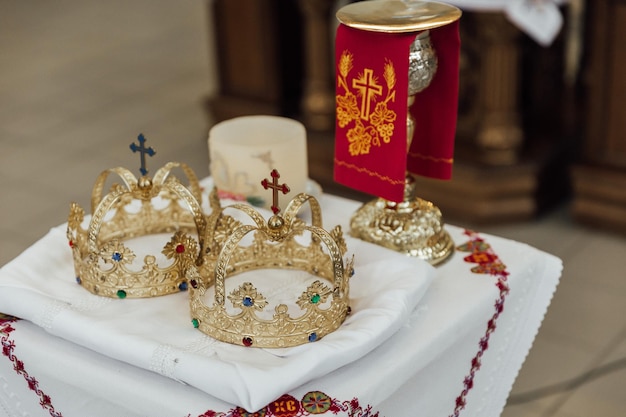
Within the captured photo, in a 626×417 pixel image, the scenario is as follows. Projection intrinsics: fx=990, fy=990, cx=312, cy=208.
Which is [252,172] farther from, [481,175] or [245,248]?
[481,175]

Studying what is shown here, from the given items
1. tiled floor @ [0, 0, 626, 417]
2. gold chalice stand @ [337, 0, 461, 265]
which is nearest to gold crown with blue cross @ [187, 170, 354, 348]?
gold chalice stand @ [337, 0, 461, 265]

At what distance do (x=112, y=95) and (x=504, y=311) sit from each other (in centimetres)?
296

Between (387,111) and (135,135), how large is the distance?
2.53m

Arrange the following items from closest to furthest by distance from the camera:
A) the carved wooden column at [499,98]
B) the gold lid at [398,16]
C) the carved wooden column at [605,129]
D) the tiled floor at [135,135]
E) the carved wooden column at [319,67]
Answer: the gold lid at [398,16]
the tiled floor at [135,135]
the carved wooden column at [605,129]
the carved wooden column at [499,98]
the carved wooden column at [319,67]

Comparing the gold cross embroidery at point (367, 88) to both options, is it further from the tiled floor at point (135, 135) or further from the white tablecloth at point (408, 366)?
the tiled floor at point (135, 135)

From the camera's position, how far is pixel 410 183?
1515 millimetres

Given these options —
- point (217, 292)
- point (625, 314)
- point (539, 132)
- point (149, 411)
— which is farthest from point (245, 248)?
point (539, 132)

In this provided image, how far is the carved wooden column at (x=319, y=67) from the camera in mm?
3134

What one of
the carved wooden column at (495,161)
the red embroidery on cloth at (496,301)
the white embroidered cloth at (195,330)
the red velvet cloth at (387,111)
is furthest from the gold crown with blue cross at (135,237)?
the carved wooden column at (495,161)

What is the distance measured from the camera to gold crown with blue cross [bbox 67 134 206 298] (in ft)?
4.39

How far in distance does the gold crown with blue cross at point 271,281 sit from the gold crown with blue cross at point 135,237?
0.04 meters

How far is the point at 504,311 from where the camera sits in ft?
4.89

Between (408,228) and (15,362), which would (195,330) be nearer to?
(15,362)

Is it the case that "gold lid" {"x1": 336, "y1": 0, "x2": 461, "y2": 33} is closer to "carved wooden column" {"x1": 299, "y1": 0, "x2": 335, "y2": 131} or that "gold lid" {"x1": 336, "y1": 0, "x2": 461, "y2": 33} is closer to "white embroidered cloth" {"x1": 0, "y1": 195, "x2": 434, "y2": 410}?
"white embroidered cloth" {"x1": 0, "y1": 195, "x2": 434, "y2": 410}
